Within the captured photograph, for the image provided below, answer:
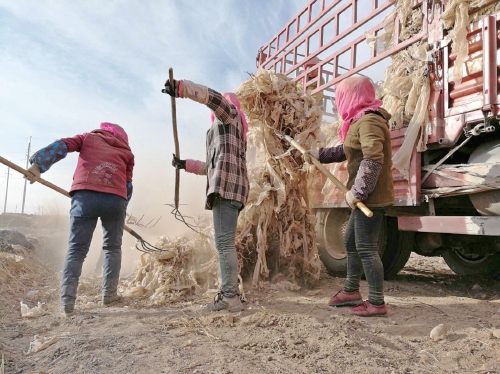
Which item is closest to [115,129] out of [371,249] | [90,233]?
[90,233]

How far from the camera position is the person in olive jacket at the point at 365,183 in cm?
250

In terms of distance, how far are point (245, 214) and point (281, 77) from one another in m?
1.46

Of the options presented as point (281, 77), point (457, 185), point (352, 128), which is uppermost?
point (281, 77)

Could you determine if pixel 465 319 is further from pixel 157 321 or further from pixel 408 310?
pixel 157 321

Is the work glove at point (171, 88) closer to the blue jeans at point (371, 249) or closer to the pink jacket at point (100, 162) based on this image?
the pink jacket at point (100, 162)

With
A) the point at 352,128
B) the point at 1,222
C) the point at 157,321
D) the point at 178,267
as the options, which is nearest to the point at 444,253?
the point at 352,128

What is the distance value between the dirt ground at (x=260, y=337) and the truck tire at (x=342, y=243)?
69 cm

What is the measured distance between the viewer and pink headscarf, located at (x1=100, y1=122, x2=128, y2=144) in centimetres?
336

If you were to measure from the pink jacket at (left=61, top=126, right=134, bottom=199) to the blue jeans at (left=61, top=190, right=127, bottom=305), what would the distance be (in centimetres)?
7

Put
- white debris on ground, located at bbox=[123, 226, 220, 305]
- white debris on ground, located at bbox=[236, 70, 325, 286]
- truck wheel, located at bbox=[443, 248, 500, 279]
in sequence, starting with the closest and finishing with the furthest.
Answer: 1. white debris on ground, located at bbox=[123, 226, 220, 305]
2. white debris on ground, located at bbox=[236, 70, 325, 286]
3. truck wheel, located at bbox=[443, 248, 500, 279]

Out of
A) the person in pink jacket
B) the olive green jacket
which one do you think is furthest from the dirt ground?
the olive green jacket

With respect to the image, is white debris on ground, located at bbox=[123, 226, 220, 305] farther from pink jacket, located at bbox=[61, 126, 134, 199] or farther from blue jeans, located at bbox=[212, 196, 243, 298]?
pink jacket, located at bbox=[61, 126, 134, 199]

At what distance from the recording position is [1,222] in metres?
15.0

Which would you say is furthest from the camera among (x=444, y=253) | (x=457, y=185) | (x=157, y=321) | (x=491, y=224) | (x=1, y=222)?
(x=1, y=222)
